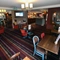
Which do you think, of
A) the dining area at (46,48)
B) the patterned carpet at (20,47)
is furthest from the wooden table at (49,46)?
the patterned carpet at (20,47)

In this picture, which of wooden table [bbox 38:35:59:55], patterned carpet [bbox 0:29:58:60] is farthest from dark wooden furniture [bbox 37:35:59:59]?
patterned carpet [bbox 0:29:58:60]

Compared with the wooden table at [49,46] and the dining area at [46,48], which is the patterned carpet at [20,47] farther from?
the wooden table at [49,46]

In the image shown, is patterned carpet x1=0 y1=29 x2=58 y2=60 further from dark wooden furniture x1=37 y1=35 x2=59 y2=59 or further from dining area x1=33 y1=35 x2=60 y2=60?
dark wooden furniture x1=37 y1=35 x2=59 y2=59

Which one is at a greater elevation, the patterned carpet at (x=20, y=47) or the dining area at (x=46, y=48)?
the dining area at (x=46, y=48)

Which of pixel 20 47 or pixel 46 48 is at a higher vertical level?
pixel 46 48

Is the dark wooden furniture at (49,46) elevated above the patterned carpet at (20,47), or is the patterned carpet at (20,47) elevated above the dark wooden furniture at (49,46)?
the dark wooden furniture at (49,46)

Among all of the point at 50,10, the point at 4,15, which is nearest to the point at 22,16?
the point at 50,10

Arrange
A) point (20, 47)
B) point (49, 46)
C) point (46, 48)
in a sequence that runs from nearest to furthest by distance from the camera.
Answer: point (46, 48) < point (49, 46) < point (20, 47)

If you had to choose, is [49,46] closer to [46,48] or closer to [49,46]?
[49,46]

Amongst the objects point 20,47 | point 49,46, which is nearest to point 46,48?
point 49,46

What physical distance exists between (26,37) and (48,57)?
112 inches

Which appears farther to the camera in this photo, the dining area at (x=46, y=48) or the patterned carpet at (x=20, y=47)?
the patterned carpet at (x=20, y=47)

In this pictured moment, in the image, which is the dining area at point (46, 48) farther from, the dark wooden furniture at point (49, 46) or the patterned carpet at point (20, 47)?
the patterned carpet at point (20, 47)

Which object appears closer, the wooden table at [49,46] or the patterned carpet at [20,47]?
the wooden table at [49,46]
